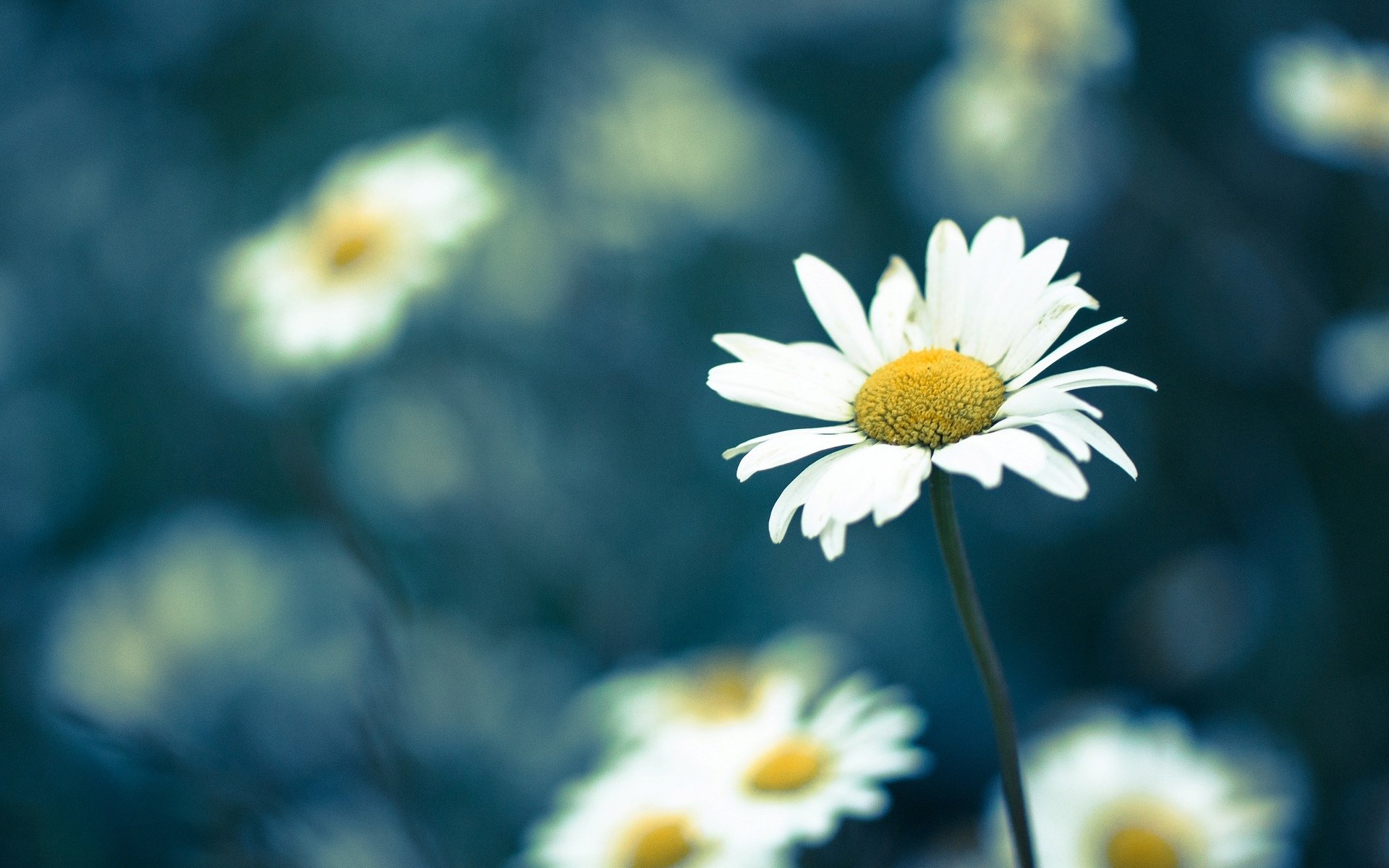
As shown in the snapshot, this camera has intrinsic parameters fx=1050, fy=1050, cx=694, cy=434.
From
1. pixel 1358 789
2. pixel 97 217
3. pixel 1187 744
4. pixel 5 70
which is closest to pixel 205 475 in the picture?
pixel 97 217

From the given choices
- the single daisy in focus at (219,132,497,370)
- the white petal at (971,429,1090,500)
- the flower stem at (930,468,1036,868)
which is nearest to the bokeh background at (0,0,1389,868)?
the single daisy in focus at (219,132,497,370)

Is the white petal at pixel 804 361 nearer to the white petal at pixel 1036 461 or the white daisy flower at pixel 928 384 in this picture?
the white daisy flower at pixel 928 384

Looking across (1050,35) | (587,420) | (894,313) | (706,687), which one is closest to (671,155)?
(587,420)

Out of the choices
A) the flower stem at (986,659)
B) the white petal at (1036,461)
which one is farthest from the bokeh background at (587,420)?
the white petal at (1036,461)

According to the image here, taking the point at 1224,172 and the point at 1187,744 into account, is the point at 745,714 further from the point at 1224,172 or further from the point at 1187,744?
the point at 1224,172

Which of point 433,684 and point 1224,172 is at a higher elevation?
point 1224,172

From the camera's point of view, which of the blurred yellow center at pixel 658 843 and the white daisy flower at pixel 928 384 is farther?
the blurred yellow center at pixel 658 843
